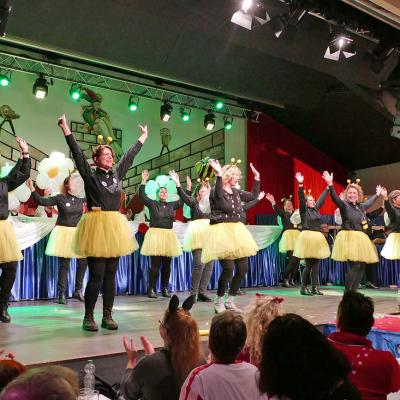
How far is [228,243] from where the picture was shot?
5121 mm

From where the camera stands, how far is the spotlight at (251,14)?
6.70 meters

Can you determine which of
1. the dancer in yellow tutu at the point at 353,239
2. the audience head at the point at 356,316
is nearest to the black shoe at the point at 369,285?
the dancer in yellow tutu at the point at 353,239

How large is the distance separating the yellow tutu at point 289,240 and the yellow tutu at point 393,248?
1.91 metres

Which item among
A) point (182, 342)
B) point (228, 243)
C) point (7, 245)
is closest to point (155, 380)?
point (182, 342)

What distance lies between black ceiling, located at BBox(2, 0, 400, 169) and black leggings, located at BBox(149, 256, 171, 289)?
4.03 metres

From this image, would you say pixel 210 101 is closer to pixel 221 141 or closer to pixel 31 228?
pixel 221 141

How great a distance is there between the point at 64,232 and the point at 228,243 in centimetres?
237

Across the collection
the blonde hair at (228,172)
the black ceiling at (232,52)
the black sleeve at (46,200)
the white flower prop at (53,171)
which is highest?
the black ceiling at (232,52)

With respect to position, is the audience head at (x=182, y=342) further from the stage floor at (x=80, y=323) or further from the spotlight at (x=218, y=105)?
the spotlight at (x=218, y=105)

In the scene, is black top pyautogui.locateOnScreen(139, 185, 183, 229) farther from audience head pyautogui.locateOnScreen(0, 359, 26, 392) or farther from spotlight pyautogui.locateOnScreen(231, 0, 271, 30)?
audience head pyautogui.locateOnScreen(0, 359, 26, 392)

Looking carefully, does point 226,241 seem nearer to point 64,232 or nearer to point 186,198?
point 186,198

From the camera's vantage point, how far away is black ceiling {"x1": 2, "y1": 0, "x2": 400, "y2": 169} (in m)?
7.92

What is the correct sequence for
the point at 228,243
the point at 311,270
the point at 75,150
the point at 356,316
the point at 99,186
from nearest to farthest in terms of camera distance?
the point at 356,316, the point at 75,150, the point at 99,186, the point at 228,243, the point at 311,270

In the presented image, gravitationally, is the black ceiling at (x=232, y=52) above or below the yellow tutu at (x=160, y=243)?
above
